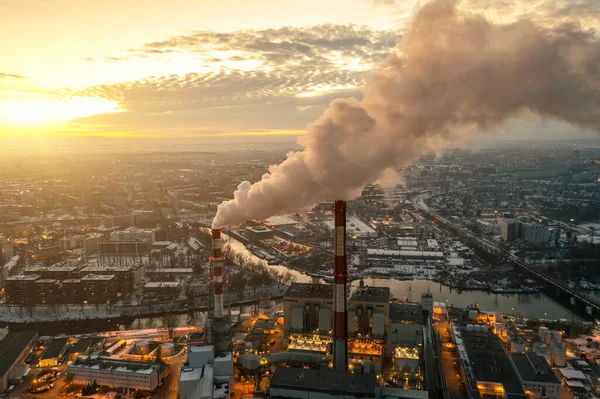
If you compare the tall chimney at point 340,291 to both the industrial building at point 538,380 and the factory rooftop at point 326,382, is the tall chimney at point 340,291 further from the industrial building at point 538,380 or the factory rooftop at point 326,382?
the industrial building at point 538,380

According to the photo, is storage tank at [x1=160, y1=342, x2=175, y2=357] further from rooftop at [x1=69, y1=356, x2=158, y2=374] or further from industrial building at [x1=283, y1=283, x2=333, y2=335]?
industrial building at [x1=283, y1=283, x2=333, y2=335]

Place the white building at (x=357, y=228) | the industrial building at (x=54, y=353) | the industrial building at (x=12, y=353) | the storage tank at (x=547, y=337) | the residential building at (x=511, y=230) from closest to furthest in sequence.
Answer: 1. the industrial building at (x=12, y=353)
2. the industrial building at (x=54, y=353)
3. the storage tank at (x=547, y=337)
4. the residential building at (x=511, y=230)
5. the white building at (x=357, y=228)

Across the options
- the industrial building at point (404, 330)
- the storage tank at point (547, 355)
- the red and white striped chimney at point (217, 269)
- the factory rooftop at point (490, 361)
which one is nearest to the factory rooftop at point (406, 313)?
the industrial building at point (404, 330)

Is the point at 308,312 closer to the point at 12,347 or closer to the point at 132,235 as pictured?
the point at 12,347

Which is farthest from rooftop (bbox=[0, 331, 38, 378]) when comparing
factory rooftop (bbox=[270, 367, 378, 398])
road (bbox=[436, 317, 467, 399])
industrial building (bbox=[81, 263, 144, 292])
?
road (bbox=[436, 317, 467, 399])

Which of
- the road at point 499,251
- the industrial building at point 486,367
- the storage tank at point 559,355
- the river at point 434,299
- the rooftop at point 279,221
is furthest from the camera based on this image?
the rooftop at point 279,221

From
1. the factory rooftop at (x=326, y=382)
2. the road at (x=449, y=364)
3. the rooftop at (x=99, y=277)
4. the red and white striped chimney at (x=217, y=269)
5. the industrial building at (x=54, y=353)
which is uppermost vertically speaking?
the red and white striped chimney at (x=217, y=269)

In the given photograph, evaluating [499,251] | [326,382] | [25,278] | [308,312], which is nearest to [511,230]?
[499,251]
